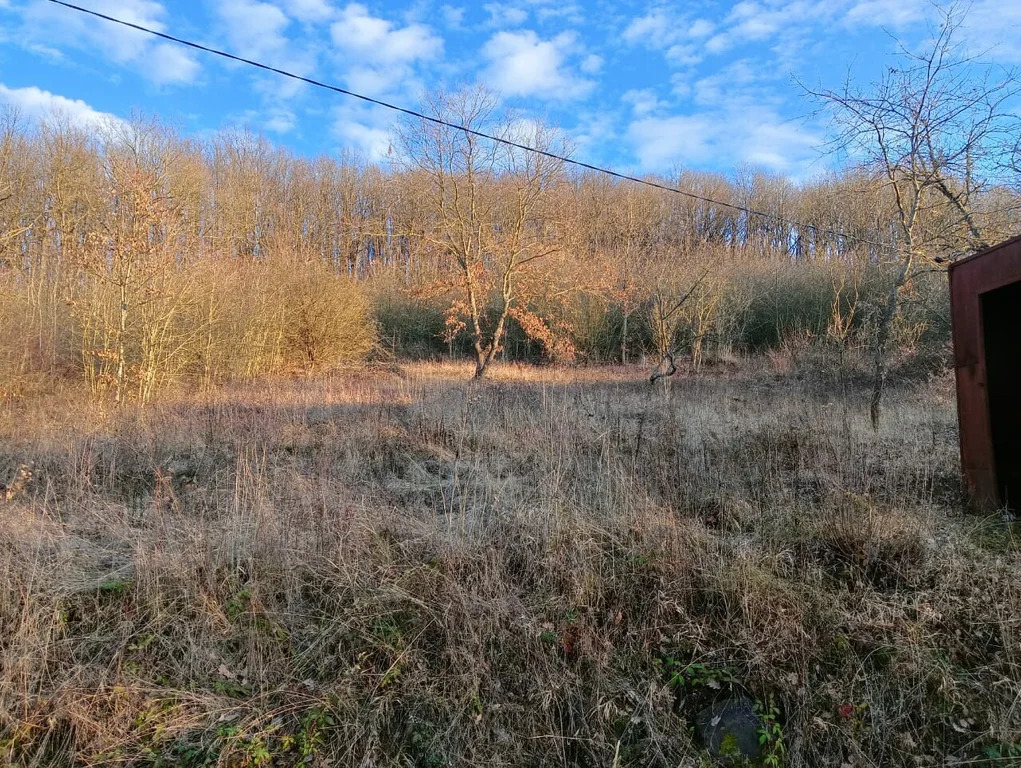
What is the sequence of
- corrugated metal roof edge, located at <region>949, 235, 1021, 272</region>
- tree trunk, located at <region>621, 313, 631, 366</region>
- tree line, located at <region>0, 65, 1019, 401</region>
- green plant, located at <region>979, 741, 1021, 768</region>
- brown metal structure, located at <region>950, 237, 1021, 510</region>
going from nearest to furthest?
green plant, located at <region>979, 741, 1021, 768</region>
corrugated metal roof edge, located at <region>949, 235, 1021, 272</region>
brown metal structure, located at <region>950, 237, 1021, 510</region>
tree line, located at <region>0, 65, 1019, 401</region>
tree trunk, located at <region>621, 313, 631, 366</region>

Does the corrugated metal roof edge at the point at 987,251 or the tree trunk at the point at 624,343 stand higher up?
the tree trunk at the point at 624,343

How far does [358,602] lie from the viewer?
321cm

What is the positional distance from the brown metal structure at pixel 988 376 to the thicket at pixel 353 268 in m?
4.52

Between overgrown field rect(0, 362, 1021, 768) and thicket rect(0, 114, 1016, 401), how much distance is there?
683cm

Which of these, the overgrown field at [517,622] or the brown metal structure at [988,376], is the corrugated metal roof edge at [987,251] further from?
the overgrown field at [517,622]

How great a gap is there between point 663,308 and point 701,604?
14797 mm

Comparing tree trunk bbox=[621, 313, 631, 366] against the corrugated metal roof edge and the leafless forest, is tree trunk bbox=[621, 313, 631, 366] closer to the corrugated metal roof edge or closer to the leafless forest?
the leafless forest

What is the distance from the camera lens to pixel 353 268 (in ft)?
90.1

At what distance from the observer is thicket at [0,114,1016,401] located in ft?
37.5

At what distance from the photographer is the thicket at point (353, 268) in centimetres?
1142

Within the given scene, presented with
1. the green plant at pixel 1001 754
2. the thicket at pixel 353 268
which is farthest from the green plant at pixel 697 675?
the thicket at pixel 353 268

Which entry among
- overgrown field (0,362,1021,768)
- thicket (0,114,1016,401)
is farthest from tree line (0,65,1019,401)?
overgrown field (0,362,1021,768)

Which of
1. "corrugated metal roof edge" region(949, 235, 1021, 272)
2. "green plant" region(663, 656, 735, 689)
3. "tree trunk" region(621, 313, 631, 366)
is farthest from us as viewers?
"tree trunk" region(621, 313, 631, 366)

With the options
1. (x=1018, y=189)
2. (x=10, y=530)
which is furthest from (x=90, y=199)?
(x=1018, y=189)
